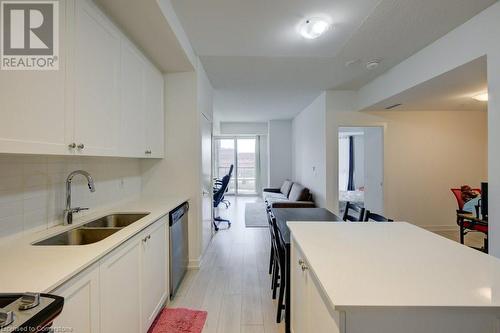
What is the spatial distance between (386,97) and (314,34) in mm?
1819

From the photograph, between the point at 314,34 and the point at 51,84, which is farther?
the point at 314,34

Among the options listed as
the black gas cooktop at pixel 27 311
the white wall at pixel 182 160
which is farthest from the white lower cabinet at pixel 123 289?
the white wall at pixel 182 160

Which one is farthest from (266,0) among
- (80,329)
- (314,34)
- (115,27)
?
(80,329)

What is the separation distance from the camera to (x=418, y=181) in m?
4.60

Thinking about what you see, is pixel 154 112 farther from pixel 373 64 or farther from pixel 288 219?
pixel 373 64

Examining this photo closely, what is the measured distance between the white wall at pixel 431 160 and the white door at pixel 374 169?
0.30 feet

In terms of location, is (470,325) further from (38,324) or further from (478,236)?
(478,236)

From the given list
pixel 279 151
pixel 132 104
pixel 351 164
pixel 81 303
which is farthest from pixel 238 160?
pixel 81 303

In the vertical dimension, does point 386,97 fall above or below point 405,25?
below

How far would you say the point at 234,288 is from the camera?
2.59 m

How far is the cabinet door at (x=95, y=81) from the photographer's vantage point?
1.50 m

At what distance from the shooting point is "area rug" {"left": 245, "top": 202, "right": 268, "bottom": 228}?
517 cm

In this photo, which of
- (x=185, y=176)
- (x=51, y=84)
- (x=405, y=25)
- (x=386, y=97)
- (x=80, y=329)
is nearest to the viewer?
(x=80, y=329)

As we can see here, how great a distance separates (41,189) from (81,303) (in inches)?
35.4
